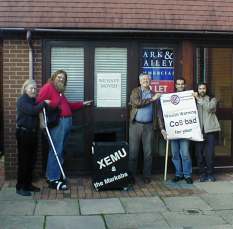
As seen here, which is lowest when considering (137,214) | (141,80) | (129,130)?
(137,214)

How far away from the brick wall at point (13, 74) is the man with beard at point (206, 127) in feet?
9.05

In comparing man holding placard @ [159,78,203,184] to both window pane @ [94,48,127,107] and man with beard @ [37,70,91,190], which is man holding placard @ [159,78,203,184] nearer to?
window pane @ [94,48,127,107]

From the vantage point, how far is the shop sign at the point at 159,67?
30.5 ft

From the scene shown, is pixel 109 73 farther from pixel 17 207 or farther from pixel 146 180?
pixel 17 207

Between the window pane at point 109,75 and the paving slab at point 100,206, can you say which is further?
the window pane at point 109,75

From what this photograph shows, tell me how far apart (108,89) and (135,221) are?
3071 mm

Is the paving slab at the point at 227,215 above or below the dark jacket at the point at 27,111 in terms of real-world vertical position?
below

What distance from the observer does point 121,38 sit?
9070mm

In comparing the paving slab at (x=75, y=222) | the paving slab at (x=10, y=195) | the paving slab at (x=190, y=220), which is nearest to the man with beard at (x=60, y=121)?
the paving slab at (x=10, y=195)

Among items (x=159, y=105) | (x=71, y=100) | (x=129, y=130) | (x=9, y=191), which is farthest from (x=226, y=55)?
(x=9, y=191)

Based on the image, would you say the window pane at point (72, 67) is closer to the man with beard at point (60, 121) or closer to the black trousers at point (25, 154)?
the man with beard at point (60, 121)

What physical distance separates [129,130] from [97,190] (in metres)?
1.24

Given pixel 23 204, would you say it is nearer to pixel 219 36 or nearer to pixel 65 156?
pixel 65 156

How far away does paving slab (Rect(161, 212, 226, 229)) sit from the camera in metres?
6.59
